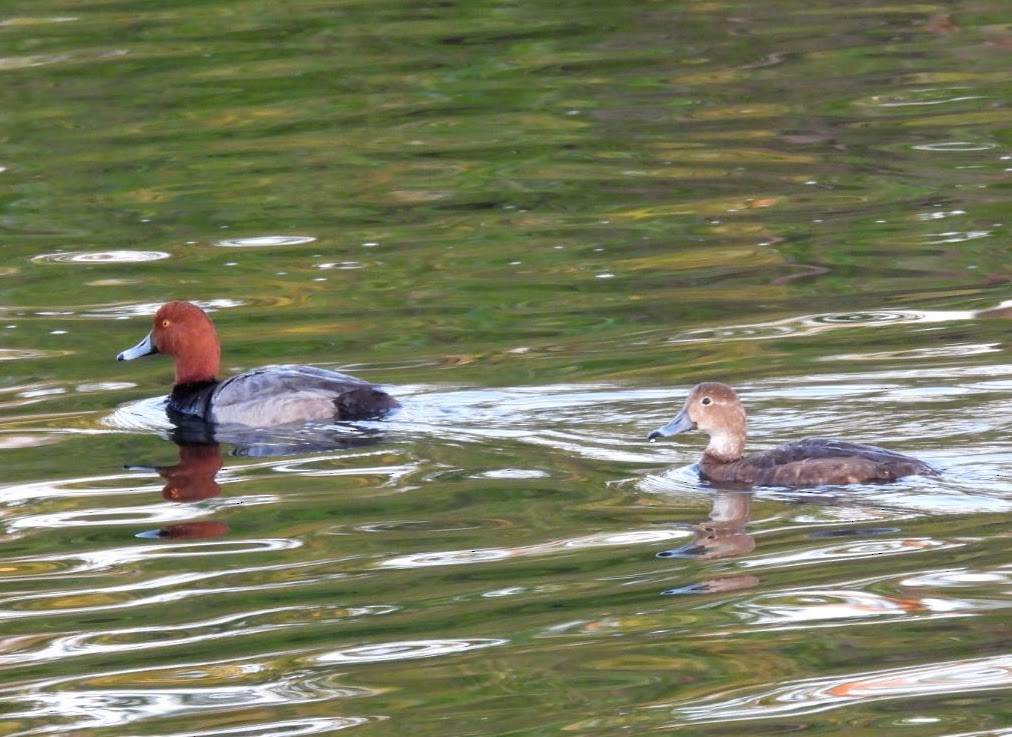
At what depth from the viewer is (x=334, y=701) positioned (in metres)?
6.68

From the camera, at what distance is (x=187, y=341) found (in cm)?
1198

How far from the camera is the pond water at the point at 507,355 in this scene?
6934mm

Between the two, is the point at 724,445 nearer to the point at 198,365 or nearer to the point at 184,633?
the point at 184,633

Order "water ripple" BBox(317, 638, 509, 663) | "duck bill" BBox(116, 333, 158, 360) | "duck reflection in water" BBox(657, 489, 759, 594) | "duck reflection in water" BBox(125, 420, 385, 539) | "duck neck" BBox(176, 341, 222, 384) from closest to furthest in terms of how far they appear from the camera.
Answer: "water ripple" BBox(317, 638, 509, 663)
"duck reflection in water" BBox(657, 489, 759, 594)
"duck reflection in water" BBox(125, 420, 385, 539)
"duck neck" BBox(176, 341, 222, 384)
"duck bill" BBox(116, 333, 158, 360)

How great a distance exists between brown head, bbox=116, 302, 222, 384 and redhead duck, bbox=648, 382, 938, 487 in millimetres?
3223

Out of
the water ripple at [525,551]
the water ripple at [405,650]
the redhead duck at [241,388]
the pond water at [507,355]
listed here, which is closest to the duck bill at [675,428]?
the pond water at [507,355]

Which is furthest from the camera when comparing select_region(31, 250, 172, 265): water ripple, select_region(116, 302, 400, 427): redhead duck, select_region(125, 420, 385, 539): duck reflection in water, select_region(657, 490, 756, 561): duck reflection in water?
select_region(31, 250, 172, 265): water ripple

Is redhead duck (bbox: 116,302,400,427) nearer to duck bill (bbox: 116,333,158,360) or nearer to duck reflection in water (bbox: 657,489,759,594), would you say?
duck bill (bbox: 116,333,158,360)

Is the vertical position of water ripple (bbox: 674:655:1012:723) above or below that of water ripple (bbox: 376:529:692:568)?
below

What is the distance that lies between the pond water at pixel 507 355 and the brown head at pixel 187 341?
0.40 m

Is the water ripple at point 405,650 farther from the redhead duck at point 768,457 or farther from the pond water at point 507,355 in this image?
the redhead duck at point 768,457

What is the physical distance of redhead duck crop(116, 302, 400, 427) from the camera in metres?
10.8

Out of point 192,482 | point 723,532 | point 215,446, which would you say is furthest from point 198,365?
point 723,532

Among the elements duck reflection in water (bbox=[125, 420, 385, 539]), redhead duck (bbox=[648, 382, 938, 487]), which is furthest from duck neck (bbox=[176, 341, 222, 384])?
redhead duck (bbox=[648, 382, 938, 487])
